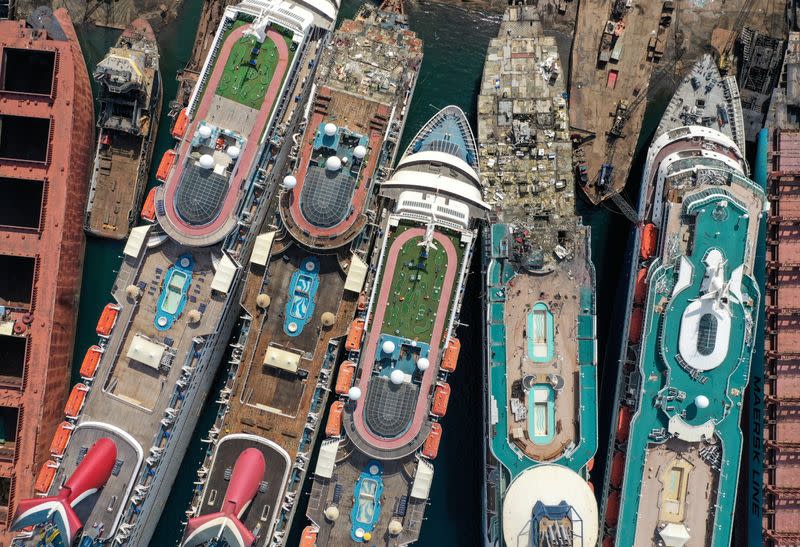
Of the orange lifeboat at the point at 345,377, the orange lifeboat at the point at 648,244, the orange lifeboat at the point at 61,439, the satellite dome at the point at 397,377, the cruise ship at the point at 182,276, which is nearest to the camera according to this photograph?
the satellite dome at the point at 397,377

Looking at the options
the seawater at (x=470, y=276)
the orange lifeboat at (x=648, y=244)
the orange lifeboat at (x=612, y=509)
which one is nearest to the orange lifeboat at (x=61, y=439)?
the seawater at (x=470, y=276)

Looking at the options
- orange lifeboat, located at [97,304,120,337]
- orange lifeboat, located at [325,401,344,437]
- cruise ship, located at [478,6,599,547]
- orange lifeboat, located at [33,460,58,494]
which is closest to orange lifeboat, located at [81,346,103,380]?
orange lifeboat, located at [97,304,120,337]

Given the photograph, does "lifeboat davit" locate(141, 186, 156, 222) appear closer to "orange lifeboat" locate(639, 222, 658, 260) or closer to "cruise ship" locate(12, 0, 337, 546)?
"cruise ship" locate(12, 0, 337, 546)

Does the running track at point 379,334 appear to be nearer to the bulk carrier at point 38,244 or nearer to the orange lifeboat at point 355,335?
the orange lifeboat at point 355,335

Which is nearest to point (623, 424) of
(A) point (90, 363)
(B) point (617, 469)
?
(B) point (617, 469)

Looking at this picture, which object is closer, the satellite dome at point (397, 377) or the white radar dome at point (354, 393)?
the satellite dome at point (397, 377)

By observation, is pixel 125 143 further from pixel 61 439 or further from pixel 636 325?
pixel 636 325
